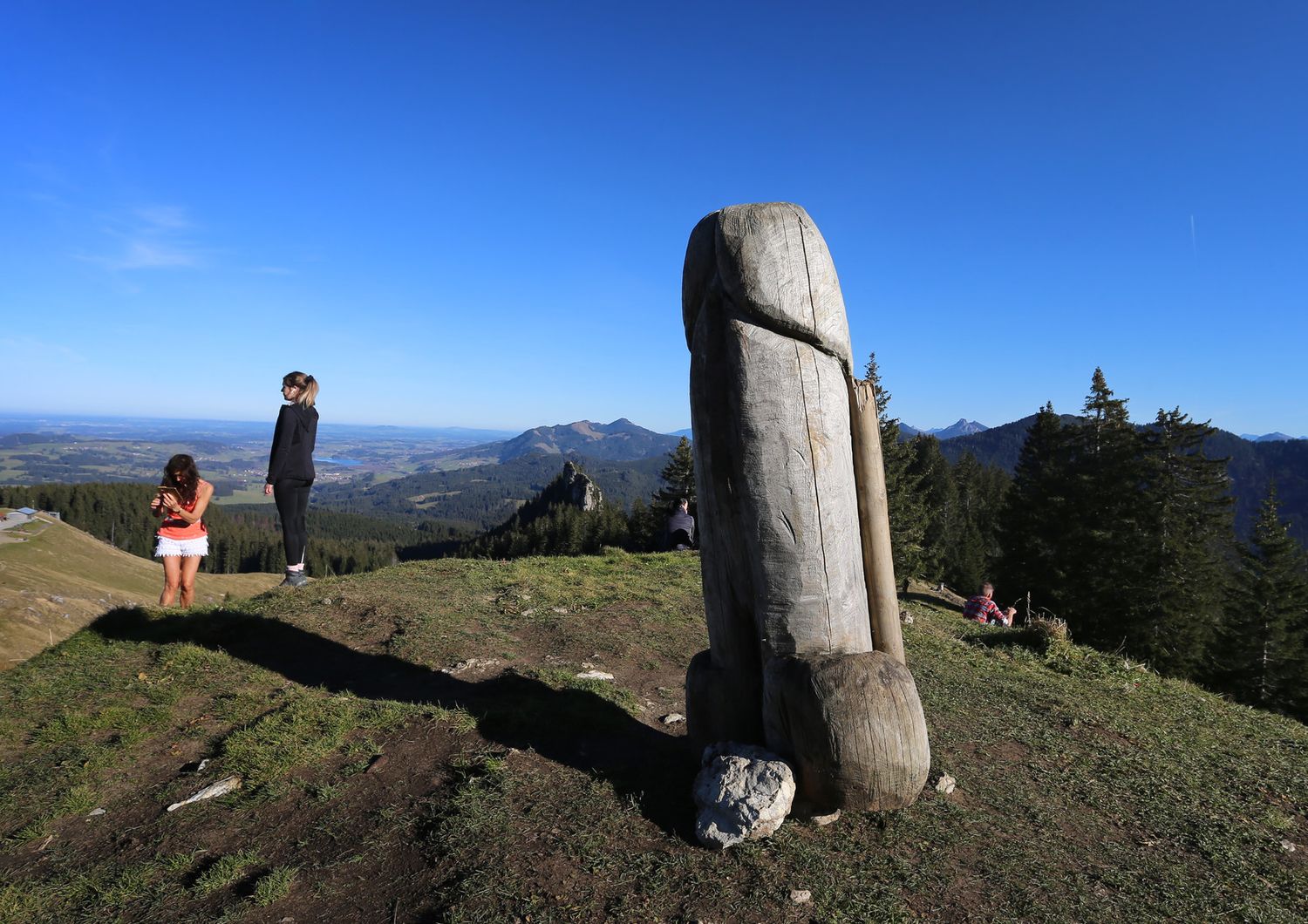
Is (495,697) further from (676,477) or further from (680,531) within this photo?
(676,477)

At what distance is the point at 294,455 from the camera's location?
8438 millimetres

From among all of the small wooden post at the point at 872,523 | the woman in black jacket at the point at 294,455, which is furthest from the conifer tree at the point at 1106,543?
the woman in black jacket at the point at 294,455

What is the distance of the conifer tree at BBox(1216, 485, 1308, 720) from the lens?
24875 millimetres

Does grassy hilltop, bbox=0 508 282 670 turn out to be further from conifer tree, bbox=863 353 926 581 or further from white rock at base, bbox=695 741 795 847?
conifer tree, bbox=863 353 926 581

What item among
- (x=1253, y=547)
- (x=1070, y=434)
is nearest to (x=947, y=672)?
(x=1070, y=434)

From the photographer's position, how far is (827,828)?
3.80 meters

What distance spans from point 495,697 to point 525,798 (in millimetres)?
1884

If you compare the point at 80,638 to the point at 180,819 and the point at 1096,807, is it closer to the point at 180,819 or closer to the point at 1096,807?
the point at 180,819

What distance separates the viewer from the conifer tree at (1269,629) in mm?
24875

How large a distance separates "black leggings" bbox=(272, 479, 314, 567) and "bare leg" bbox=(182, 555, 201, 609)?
1.08 m

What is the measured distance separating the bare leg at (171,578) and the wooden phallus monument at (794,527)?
7.43m

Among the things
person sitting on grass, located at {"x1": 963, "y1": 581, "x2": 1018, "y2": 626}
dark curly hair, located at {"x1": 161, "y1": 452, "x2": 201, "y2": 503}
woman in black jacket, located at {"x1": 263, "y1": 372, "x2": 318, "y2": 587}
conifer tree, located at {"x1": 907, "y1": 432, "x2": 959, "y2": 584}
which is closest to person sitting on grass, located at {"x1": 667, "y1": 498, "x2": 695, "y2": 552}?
person sitting on grass, located at {"x1": 963, "y1": 581, "x2": 1018, "y2": 626}

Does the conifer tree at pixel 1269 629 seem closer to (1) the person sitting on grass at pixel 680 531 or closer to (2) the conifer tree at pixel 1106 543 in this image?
(2) the conifer tree at pixel 1106 543

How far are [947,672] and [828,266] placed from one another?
5.56 meters
